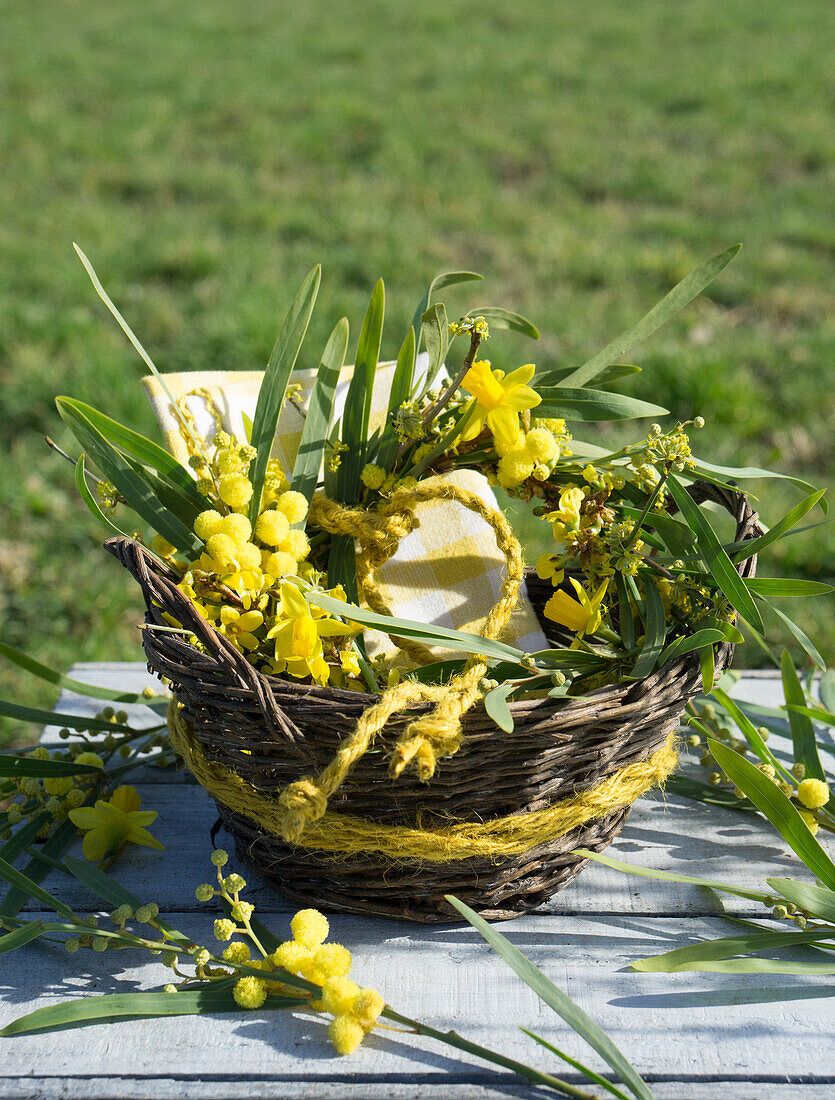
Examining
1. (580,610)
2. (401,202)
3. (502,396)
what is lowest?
(580,610)

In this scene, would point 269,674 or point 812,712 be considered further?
point 812,712

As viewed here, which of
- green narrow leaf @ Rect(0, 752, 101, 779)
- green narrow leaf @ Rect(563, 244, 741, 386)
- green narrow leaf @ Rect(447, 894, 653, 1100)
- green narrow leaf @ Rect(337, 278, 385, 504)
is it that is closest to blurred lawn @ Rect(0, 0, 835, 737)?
green narrow leaf @ Rect(0, 752, 101, 779)

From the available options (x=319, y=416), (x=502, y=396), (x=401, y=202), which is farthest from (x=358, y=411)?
(x=401, y=202)

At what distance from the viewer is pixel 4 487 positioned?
82.1 inches

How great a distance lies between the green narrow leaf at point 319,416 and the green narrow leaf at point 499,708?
35 centimetres

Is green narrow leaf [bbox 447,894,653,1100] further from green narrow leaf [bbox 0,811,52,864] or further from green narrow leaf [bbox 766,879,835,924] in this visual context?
green narrow leaf [bbox 0,811,52,864]

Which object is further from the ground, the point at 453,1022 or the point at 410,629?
the point at 410,629

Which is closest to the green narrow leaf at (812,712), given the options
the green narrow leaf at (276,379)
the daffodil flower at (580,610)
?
the daffodil flower at (580,610)

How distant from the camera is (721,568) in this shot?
0.86 metres

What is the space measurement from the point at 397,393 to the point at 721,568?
40cm

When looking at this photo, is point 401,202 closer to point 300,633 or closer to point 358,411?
point 358,411

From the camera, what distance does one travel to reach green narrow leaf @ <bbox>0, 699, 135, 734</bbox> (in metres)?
1.05

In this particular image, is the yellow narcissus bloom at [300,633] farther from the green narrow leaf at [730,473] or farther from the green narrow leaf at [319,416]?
the green narrow leaf at [730,473]

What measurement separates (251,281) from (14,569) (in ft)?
4.27
